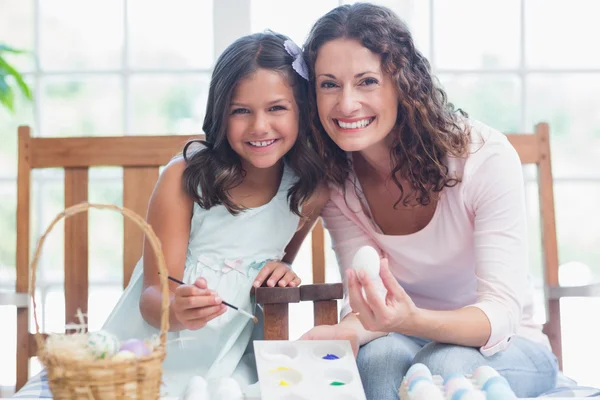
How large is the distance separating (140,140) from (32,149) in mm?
301

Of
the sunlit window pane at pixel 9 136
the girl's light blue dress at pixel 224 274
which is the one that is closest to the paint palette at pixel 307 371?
the girl's light blue dress at pixel 224 274

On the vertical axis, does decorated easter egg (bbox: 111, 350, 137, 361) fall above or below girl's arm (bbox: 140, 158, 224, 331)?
below

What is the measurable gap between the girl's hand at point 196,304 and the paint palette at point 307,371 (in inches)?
5.0

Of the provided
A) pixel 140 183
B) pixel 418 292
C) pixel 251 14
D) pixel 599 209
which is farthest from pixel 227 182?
pixel 599 209

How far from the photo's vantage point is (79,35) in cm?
278

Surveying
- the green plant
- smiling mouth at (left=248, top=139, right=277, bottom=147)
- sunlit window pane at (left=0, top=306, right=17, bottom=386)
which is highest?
the green plant

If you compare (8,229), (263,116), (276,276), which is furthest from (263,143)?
(8,229)

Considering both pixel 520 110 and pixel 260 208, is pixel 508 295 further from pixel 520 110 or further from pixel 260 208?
pixel 520 110

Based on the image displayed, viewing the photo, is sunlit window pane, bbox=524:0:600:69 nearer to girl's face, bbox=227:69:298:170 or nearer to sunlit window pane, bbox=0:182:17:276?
girl's face, bbox=227:69:298:170

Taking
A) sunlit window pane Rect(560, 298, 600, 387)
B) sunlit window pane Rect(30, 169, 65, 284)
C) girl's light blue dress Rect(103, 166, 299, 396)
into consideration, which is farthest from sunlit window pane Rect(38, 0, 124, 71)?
sunlit window pane Rect(560, 298, 600, 387)

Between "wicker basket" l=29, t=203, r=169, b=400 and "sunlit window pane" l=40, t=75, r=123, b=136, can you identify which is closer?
"wicker basket" l=29, t=203, r=169, b=400

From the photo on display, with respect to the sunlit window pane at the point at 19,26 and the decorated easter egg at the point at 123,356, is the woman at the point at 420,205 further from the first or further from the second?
the sunlit window pane at the point at 19,26

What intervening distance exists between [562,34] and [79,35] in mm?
1843

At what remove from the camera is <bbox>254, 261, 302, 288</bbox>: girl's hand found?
5.00ft
